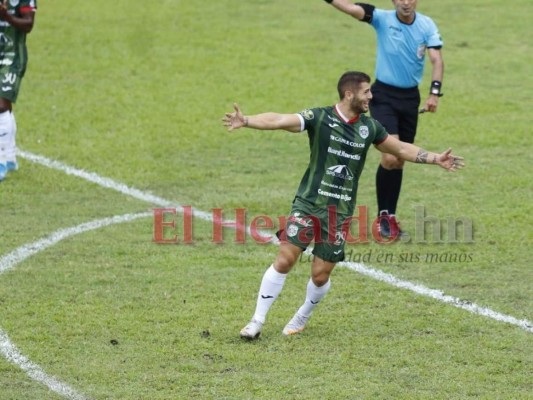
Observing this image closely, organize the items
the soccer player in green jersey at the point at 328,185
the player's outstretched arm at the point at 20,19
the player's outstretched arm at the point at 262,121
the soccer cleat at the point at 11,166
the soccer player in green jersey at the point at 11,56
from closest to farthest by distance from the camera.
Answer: the player's outstretched arm at the point at 262,121
the soccer player in green jersey at the point at 328,185
the player's outstretched arm at the point at 20,19
the soccer player in green jersey at the point at 11,56
the soccer cleat at the point at 11,166

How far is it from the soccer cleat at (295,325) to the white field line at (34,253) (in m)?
1.94

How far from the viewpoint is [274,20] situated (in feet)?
67.4

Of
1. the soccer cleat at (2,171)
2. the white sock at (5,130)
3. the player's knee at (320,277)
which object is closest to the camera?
the player's knee at (320,277)

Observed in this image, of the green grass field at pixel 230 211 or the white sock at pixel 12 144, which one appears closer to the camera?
the green grass field at pixel 230 211

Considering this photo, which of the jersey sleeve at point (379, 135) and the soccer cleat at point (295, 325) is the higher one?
the jersey sleeve at point (379, 135)

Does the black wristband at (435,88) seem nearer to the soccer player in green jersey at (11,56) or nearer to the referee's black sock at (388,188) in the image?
the referee's black sock at (388,188)

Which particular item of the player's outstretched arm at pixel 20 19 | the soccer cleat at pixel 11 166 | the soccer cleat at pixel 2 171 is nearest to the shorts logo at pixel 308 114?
the player's outstretched arm at pixel 20 19

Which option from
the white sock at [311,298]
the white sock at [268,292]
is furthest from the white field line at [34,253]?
the white sock at [311,298]

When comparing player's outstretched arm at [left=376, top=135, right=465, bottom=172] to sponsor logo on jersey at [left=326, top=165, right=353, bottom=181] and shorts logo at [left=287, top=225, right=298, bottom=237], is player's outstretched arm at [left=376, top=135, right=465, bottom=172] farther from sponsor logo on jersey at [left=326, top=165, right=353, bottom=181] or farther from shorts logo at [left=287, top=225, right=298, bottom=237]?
shorts logo at [left=287, top=225, right=298, bottom=237]

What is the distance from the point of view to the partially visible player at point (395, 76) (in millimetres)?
11852

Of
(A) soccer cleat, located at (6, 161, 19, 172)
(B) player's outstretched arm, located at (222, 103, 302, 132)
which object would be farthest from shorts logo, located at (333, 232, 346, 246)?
(A) soccer cleat, located at (6, 161, 19, 172)

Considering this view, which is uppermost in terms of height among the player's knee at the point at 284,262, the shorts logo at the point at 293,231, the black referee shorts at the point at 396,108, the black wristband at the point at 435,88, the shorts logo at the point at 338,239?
the black wristband at the point at 435,88

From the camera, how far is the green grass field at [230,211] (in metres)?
8.59

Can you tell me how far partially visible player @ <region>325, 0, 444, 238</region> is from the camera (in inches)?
467
